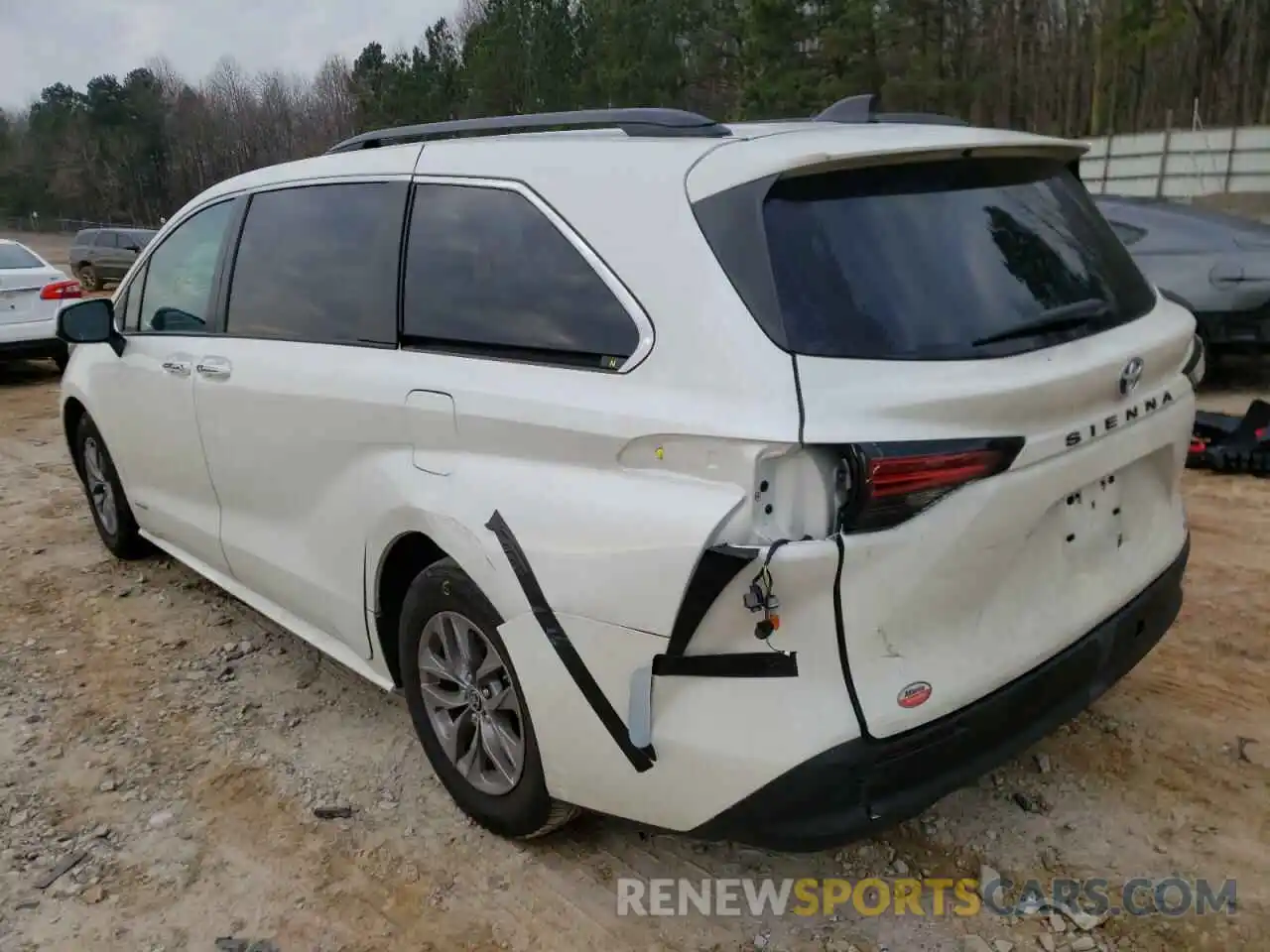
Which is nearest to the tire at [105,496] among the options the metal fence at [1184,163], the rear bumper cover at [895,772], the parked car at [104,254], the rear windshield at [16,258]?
the rear bumper cover at [895,772]

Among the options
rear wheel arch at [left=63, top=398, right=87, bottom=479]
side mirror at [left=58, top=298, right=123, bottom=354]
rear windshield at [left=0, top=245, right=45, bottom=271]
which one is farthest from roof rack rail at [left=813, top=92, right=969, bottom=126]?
rear windshield at [left=0, top=245, right=45, bottom=271]

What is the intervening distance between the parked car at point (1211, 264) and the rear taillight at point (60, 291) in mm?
10084

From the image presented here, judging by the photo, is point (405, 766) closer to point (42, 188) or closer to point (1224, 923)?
point (1224, 923)

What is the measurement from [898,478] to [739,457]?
1.01ft

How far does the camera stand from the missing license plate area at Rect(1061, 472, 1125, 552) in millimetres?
2398

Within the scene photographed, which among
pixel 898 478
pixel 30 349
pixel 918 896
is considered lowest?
pixel 918 896

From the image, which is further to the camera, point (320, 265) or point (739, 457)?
point (320, 265)

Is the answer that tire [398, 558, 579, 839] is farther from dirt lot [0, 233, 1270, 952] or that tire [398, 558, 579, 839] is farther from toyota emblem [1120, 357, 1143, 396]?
toyota emblem [1120, 357, 1143, 396]

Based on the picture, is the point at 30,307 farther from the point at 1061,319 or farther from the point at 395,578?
the point at 1061,319

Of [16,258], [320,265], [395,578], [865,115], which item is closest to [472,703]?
[395,578]

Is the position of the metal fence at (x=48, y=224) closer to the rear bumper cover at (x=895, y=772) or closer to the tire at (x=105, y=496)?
the tire at (x=105, y=496)

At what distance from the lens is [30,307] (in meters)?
10.7

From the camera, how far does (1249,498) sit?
17.2 ft

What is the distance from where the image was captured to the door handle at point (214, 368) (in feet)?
11.9
